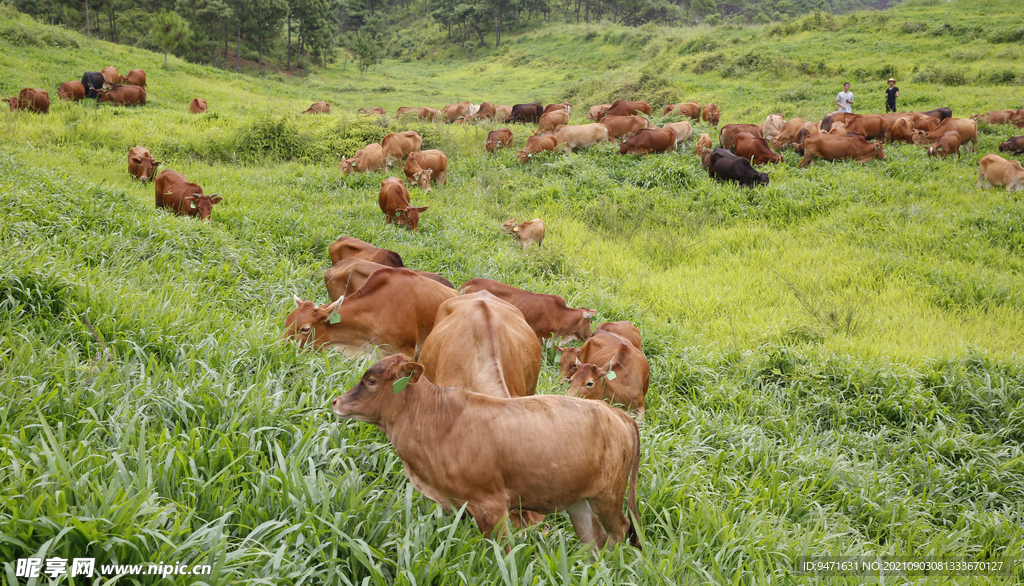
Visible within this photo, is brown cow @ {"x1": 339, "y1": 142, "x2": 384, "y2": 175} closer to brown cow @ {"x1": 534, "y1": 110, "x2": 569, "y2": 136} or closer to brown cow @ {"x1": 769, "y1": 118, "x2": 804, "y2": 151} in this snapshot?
brown cow @ {"x1": 534, "y1": 110, "x2": 569, "y2": 136}

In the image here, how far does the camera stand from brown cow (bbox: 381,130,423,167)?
1315 centimetres

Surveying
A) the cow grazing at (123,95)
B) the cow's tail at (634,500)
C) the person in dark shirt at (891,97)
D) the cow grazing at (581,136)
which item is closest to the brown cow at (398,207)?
the cow's tail at (634,500)

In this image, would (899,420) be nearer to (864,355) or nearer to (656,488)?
(864,355)

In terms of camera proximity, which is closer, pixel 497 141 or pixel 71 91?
pixel 497 141

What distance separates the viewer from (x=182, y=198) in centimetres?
819

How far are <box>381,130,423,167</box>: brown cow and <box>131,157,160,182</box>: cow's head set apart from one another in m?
4.58

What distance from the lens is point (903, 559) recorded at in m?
3.54

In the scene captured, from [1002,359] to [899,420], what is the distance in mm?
1768

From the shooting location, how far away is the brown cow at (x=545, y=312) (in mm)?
6215

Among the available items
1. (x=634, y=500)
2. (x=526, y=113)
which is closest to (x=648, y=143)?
(x=526, y=113)

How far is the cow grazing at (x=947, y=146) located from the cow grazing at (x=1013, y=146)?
1384 millimetres

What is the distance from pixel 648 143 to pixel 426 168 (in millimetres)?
5838

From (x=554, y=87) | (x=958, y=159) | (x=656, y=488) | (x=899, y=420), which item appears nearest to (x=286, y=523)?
(x=656, y=488)

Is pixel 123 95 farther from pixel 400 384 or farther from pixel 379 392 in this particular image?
pixel 400 384
